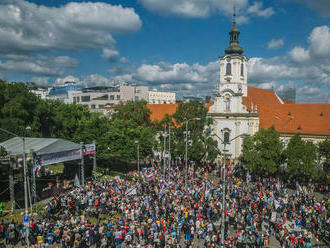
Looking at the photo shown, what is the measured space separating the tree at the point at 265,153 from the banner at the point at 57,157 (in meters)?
20.3

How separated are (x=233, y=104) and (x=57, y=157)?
1196 inches

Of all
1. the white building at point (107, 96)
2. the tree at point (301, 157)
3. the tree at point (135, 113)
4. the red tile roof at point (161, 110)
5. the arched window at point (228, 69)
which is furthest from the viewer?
the white building at point (107, 96)

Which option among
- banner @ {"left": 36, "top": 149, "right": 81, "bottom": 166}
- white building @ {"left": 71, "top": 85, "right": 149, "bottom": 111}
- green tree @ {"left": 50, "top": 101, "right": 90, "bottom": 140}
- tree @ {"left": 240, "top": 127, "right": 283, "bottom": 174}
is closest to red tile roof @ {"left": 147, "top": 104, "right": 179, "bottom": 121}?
green tree @ {"left": 50, "top": 101, "right": 90, "bottom": 140}

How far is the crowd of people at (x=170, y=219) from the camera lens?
17.7 m

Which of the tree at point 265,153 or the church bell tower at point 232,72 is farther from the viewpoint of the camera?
the church bell tower at point 232,72

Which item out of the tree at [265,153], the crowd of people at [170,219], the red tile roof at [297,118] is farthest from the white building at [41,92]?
the crowd of people at [170,219]

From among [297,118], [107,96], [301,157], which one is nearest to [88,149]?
[301,157]

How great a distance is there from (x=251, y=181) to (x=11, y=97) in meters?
34.4

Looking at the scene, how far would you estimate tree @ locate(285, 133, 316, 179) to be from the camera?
101ft

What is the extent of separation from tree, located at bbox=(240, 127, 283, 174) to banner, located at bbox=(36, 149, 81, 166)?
20.3 m

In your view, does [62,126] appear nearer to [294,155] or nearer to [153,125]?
[153,125]

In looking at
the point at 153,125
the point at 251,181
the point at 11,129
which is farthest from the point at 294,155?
the point at 11,129

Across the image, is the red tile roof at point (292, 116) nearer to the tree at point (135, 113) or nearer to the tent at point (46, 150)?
the tree at point (135, 113)

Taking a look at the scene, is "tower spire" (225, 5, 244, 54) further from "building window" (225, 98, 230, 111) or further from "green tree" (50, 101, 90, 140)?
"green tree" (50, 101, 90, 140)
